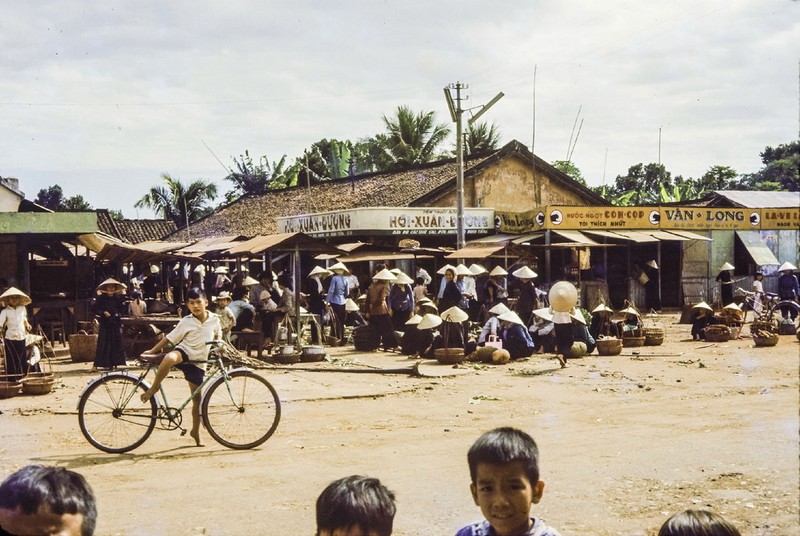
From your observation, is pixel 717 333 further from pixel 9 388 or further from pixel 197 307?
pixel 9 388

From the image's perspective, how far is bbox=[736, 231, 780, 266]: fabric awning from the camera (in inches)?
1141

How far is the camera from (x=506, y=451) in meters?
3.02

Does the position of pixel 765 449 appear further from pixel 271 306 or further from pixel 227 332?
pixel 271 306

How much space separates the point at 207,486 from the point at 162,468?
0.95 m

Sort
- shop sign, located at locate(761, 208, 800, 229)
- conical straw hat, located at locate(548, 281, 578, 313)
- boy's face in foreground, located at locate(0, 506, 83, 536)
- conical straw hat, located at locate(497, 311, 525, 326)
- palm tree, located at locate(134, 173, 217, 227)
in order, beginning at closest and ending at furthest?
boy's face in foreground, located at locate(0, 506, 83, 536)
conical straw hat, located at locate(548, 281, 578, 313)
conical straw hat, located at locate(497, 311, 525, 326)
shop sign, located at locate(761, 208, 800, 229)
palm tree, located at locate(134, 173, 217, 227)

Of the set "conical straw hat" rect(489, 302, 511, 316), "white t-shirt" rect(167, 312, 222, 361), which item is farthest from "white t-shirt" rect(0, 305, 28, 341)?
"conical straw hat" rect(489, 302, 511, 316)

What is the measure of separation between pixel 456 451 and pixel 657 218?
22.3m

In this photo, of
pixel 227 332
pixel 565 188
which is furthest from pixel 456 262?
pixel 227 332

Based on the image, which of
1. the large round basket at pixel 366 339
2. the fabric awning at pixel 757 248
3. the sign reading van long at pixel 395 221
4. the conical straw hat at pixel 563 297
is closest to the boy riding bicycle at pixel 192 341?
the conical straw hat at pixel 563 297

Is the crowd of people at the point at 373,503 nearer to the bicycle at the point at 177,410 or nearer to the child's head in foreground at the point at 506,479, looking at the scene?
the child's head in foreground at the point at 506,479

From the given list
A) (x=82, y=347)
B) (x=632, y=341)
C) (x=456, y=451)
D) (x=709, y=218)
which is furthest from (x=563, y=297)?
(x=709, y=218)

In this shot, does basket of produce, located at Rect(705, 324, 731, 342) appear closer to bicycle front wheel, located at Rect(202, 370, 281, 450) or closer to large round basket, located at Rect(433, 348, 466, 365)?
large round basket, located at Rect(433, 348, 466, 365)

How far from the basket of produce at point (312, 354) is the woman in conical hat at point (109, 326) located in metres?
3.17

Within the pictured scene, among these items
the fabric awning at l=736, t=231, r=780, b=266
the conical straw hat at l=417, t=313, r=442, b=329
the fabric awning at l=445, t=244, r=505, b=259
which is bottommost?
the conical straw hat at l=417, t=313, r=442, b=329
